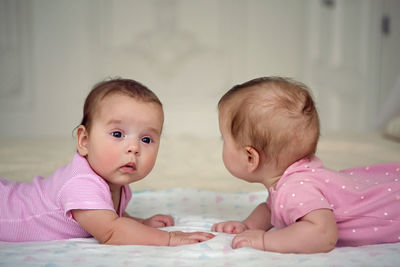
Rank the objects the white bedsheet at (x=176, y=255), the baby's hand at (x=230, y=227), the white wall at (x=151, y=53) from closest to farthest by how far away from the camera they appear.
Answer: the white bedsheet at (x=176, y=255)
the baby's hand at (x=230, y=227)
the white wall at (x=151, y=53)

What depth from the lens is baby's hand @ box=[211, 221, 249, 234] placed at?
121cm

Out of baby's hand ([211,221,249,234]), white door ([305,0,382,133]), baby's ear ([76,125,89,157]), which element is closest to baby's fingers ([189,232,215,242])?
baby's hand ([211,221,249,234])

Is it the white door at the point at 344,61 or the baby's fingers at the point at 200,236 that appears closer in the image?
the baby's fingers at the point at 200,236

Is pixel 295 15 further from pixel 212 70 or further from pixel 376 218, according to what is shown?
pixel 376 218

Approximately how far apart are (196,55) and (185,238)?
11.3 ft

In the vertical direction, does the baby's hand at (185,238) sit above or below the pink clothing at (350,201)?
below

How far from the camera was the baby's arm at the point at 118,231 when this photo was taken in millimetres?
1054

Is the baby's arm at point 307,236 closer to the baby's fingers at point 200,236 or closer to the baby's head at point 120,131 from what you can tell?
the baby's fingers at point 200,236

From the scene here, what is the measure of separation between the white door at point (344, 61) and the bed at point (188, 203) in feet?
3.65

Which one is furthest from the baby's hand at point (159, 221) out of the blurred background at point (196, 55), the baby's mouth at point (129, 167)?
the blurred background at point (196, 55)

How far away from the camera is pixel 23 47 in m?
4.08

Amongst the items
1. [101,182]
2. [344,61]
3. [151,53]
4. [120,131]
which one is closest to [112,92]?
[120,131]

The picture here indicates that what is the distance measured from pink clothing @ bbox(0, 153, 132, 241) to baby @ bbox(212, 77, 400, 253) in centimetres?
35

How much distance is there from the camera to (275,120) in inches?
41.4
